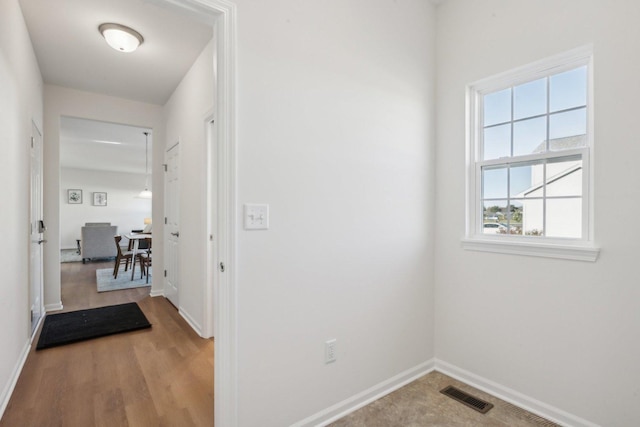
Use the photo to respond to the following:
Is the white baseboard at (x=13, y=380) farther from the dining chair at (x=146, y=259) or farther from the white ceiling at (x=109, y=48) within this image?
the dining chair at (x=146, y=259)

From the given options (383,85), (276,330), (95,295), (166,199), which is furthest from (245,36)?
(95,295)

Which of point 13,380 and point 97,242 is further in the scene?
point 97,242

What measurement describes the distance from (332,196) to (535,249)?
4.22ft

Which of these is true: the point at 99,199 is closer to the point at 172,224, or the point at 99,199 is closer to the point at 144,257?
the point at 144,257

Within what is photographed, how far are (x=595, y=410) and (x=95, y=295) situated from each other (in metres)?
5.57

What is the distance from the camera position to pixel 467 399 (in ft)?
6.72

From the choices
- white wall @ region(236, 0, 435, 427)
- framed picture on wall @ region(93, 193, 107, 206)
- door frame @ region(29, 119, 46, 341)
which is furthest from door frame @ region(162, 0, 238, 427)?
framed picture on wall @ region(93, 193, 107, 206)

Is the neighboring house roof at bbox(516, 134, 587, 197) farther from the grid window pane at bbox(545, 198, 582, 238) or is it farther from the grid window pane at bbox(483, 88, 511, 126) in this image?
the grid window pane at bbox(483, 88, 511, 126)

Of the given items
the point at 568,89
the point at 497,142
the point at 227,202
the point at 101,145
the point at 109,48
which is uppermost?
the point at 109,48

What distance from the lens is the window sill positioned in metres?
1.74

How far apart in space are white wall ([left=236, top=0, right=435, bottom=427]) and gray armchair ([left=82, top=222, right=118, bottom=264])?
25.9 feet

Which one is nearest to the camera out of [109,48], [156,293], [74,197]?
[109,48]

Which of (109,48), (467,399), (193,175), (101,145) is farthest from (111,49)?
(101,145)

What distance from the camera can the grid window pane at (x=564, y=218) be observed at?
6.03ft
